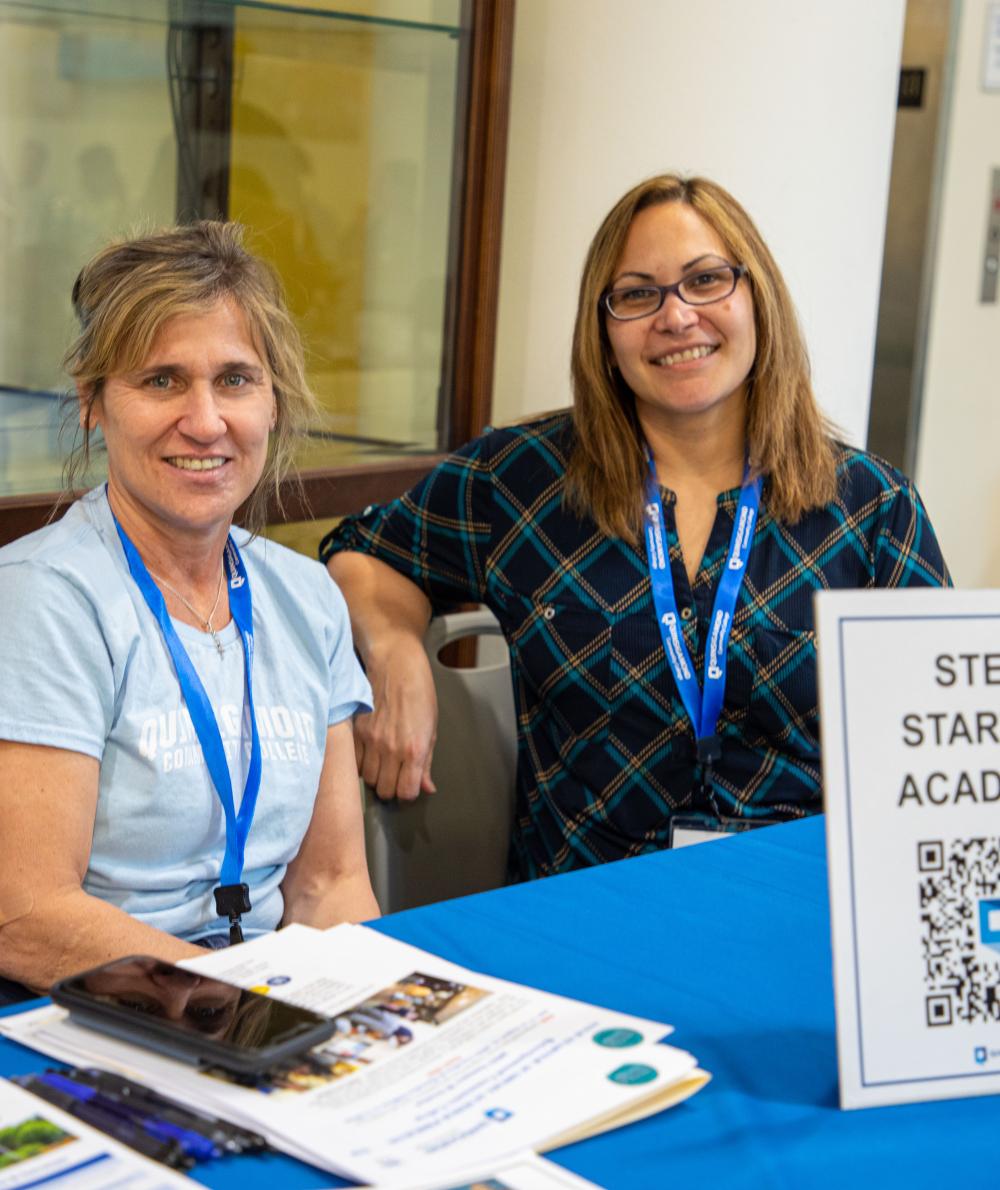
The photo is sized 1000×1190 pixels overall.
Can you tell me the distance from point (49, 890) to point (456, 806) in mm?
846

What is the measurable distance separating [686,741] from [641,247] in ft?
2.39

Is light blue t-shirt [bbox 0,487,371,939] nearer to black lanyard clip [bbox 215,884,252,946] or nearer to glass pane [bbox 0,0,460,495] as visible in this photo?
black lanyard clip [bbox 215,884,252,946]

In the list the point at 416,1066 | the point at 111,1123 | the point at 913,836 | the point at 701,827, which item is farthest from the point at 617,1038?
the point at 701,827

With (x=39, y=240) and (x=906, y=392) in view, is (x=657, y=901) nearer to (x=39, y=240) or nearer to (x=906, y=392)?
(x=39, y=240)

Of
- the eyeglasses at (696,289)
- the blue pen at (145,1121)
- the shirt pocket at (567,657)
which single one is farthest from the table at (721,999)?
the eyeglasses at (696,289)

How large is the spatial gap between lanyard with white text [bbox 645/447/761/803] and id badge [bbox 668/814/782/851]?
6 centimetres

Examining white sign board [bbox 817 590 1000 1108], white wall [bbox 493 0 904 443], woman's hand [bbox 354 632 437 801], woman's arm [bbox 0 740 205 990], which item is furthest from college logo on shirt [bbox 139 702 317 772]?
white wall [bbox 493 0 904 443]

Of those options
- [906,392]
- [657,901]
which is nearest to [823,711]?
[657,901]

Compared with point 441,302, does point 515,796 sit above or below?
below

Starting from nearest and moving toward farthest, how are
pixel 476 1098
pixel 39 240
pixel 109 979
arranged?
pixel 476 1098
pixel 109 979
pixel 39 240

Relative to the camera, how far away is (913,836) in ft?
4.18

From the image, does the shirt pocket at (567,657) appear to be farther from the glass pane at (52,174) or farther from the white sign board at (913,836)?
the white sign board at (913,836)

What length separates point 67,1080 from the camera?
1.19 m

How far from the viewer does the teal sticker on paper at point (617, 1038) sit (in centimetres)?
127
